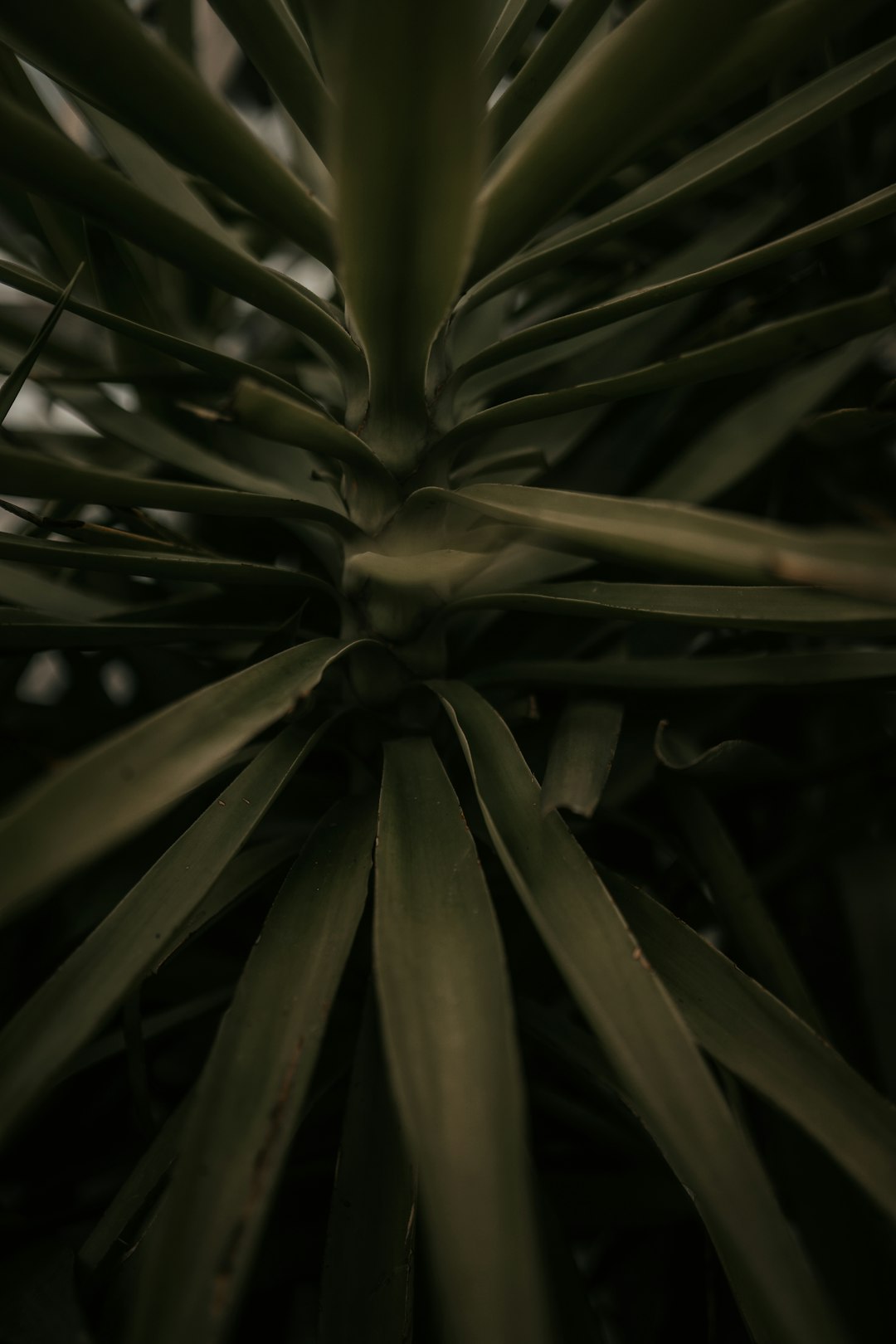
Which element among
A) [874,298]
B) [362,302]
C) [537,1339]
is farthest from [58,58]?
[537,1339]

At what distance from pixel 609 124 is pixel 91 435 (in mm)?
404

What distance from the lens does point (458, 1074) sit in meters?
0.24

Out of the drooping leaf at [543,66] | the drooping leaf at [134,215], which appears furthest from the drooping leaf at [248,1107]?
the drooping leaf at [543,66]

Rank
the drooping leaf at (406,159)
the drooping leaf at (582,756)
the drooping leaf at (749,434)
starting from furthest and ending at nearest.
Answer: the drooping leaf at (749,434)
the drooping leaf at (582,756)
the drooping leaf at (406,159)

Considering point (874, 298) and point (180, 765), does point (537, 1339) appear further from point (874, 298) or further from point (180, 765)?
point (874, 298)

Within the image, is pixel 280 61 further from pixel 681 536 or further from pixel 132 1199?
pixel 132 1199

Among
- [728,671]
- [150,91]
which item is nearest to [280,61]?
[150,91]

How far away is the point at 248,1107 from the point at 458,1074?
0.07 metres

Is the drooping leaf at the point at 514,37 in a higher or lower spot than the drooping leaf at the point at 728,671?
higher

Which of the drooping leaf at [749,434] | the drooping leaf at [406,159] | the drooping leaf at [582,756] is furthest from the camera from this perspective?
the drooping leaf at [749,434]

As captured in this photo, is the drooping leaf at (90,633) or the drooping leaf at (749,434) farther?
the drooping leaf at (749,434)

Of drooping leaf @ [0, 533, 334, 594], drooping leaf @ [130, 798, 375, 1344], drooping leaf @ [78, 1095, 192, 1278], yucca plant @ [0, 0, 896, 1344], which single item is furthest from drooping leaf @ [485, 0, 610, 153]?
drooping leaf @ [78, 1095, 192, 1278]

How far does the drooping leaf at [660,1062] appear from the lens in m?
0.24

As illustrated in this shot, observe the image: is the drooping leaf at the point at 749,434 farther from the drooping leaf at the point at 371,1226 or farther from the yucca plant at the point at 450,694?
the drooping leaf at the point at 371,1226
